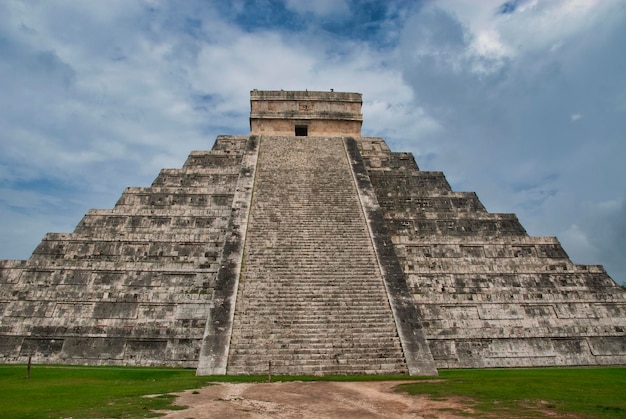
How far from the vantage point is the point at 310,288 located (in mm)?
12133

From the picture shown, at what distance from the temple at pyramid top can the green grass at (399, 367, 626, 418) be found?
14814mm

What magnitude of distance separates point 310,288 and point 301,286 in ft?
0.86

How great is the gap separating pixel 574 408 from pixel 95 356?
34.6 feet

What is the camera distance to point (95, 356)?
11297 mm

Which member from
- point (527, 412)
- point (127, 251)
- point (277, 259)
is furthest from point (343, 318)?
point (127, 251)

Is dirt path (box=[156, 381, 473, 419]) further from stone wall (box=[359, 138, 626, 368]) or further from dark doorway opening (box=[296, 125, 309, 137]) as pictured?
dark doorway opening (box=[296, 125, 309, 137])

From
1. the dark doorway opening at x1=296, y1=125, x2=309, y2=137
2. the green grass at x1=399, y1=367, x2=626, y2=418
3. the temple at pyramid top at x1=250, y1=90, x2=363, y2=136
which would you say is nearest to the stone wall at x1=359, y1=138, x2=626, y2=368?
the green grass at x1=399, y1=367, x2=626, y2=418

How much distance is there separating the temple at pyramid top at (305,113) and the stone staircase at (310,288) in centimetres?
532

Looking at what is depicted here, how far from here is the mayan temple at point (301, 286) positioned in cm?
1097

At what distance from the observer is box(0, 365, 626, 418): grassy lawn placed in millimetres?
6059

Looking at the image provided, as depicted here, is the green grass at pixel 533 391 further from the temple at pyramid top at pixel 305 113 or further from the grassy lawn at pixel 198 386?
the temple at pyramid top at pixel 305 113

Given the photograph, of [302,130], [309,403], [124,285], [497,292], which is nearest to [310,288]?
[309,403]

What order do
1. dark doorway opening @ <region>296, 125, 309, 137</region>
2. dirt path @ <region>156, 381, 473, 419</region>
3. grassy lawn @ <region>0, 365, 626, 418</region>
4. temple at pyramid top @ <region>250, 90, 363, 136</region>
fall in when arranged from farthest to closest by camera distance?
dark doorway opening @ <region>296, 125, 309, 137</region>, temple at pyramid top @ <region>250, 90, 363, 136</region>, dirt path @ <region>156, 381, 473, 419</region>, grassy lawn @ <region>0, 365, 626, 418</region>

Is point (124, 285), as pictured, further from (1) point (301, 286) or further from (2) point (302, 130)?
(2) point (302, 130)
